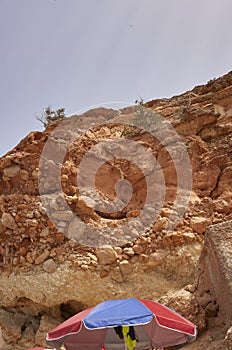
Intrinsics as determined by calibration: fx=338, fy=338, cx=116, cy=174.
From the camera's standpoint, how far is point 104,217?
25.4ft

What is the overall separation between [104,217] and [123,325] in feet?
14.4

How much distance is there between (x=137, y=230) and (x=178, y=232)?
0.87 m

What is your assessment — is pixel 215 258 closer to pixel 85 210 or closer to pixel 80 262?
pixel 80 262

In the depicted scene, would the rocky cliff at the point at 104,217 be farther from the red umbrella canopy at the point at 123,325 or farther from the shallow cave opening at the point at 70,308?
the red umbrella canopy at the point at 123,325

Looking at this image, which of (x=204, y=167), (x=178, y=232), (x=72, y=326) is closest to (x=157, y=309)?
(x=72, y=326)

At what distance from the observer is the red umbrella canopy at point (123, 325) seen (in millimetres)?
3500

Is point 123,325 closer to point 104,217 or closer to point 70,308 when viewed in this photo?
point 70,308

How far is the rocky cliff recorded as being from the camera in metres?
6.54

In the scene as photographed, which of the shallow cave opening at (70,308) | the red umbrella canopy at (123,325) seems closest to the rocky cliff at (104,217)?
the shallow cave opening at (70,308)

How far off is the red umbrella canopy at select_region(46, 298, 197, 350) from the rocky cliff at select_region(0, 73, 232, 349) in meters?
0.54

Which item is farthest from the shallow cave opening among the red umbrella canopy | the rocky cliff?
the red umbrella canopy

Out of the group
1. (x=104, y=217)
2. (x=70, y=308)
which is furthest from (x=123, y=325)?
(x=104, y=217)

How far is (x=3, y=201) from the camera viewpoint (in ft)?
24.9

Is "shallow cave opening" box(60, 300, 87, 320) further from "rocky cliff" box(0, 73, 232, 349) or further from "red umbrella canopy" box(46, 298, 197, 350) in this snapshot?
"red umbrella canopy" box(46, 298, 197, 350)
